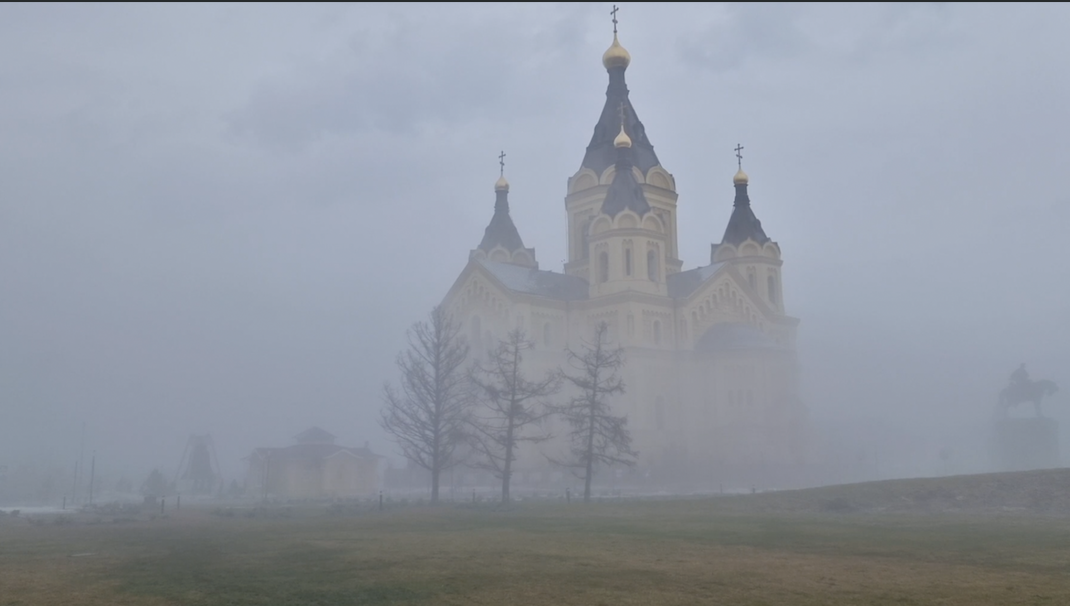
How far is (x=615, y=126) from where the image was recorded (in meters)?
78.8

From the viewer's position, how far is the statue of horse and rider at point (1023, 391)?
2918 inches

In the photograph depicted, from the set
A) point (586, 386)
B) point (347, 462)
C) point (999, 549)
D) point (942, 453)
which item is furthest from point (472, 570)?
point (942, 453)

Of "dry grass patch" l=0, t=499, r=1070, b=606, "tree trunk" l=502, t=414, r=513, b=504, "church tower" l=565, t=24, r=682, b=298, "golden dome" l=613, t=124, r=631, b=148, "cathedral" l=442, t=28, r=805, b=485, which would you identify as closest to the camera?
"dry grass patch" l=0, t=499, r=1070, b=606

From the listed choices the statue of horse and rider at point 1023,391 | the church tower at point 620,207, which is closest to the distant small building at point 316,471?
the church tower at point 620,207

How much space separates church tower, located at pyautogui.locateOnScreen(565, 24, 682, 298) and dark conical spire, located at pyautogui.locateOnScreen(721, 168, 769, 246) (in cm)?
558

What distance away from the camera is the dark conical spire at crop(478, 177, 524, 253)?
3265 inches

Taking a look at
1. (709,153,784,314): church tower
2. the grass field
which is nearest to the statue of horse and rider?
(709,153,784,314): church tower

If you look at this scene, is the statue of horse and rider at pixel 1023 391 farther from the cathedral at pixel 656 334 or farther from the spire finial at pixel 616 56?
the spire finial at pixel 616 56

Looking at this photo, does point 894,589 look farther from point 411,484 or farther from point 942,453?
point 942,453

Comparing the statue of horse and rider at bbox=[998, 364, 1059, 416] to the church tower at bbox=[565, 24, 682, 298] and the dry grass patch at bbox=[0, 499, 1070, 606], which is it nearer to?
the church tower at bbox=[565, 24, 682, 298]

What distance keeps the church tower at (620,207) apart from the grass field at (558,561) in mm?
40300

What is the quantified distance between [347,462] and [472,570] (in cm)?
4979

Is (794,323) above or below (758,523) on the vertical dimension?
above

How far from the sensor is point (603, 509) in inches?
1394
